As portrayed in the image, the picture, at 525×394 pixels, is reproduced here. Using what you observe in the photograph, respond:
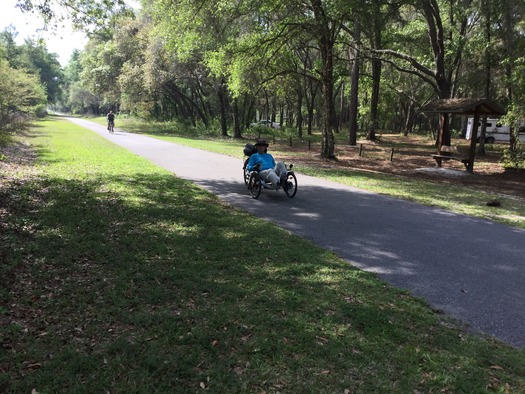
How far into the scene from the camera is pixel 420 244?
21.2 ft

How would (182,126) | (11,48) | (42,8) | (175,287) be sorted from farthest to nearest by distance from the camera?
1. (11,48)
2. (182,126)
3. (42,8)
4. (175,287)

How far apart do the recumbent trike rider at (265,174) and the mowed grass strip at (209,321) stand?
285 cm

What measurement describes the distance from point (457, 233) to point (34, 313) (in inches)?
268

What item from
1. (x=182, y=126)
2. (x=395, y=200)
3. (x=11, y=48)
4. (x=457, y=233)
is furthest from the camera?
(x=11, y=48)

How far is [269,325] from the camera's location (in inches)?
147

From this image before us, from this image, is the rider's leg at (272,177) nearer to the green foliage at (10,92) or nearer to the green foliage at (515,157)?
the green foliage at (515,157)

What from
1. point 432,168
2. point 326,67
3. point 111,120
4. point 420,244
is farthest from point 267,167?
point 111,120

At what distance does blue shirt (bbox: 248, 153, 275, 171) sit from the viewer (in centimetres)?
961

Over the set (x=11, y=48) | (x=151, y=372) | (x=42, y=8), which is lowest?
(x=151, y=372)

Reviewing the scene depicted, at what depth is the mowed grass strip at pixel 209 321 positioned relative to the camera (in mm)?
3002

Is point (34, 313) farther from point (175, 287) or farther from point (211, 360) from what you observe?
point (211, 360)

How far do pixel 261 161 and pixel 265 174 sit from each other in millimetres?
506

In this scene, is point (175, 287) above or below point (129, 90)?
below

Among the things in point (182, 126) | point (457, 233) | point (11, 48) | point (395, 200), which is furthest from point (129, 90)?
point (11, 48)
